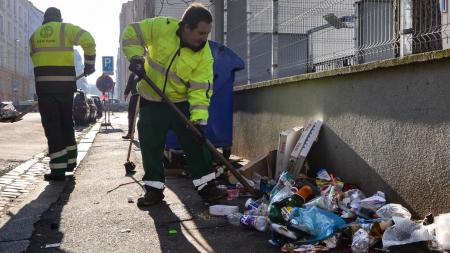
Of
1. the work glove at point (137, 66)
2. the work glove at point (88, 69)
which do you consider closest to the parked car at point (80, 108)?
the work glove at point (88, 69)

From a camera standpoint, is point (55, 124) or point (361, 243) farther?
point (55, 124)

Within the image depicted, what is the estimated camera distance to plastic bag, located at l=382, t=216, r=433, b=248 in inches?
127

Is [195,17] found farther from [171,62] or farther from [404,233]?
[404,233]

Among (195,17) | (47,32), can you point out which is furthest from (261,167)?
(47,32)

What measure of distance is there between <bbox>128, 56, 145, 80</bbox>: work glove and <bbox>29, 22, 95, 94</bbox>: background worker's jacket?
5.97 feet

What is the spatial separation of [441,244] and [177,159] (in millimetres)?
3927

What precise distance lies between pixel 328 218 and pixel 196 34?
1.91 meters

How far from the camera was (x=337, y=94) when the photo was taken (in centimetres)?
470

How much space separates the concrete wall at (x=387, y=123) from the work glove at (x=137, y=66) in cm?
172

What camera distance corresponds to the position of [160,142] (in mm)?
4633

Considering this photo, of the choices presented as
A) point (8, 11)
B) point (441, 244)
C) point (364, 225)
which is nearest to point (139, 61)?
point (364, 225)

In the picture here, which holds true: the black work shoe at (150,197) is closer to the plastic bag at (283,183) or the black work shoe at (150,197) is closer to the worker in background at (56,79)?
the plastic bag at (283,183)

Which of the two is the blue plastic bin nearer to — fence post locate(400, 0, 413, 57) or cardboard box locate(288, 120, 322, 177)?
cardboard box locate(288, 120, 322, 177)

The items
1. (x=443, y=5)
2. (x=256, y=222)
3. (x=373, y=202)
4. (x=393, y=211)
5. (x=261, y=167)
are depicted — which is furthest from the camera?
(x=261, y=167)
